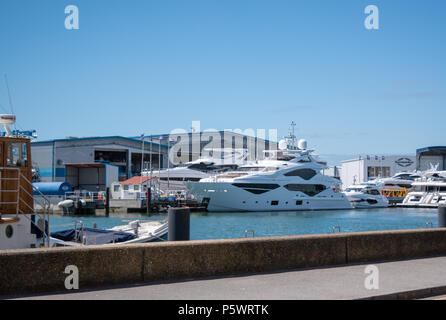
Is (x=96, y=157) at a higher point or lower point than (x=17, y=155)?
higher

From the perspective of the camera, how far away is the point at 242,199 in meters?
60.6

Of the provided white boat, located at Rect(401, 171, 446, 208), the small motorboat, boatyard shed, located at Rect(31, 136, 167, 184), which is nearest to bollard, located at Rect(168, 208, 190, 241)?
the small motorboat

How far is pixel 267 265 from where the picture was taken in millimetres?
10555

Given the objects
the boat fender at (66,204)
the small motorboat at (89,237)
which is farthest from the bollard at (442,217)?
the boat fender at (66,204)

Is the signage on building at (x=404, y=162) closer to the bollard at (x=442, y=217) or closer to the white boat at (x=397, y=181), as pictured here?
the white boat at (x=397, y=181)

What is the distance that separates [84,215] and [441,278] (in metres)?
51.6

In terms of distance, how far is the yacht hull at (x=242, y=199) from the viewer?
60.4m

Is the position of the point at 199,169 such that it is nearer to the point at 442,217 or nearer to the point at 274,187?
the point at 274,187

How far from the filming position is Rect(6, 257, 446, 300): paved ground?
27.5ft

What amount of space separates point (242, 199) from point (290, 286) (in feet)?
169

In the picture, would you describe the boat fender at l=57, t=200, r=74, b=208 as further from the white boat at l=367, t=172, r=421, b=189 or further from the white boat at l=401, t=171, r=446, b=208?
the white boat at l=367, t=172, r=421, b=189

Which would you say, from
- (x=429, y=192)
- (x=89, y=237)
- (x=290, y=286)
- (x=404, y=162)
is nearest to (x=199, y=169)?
(x=429, y=192)
